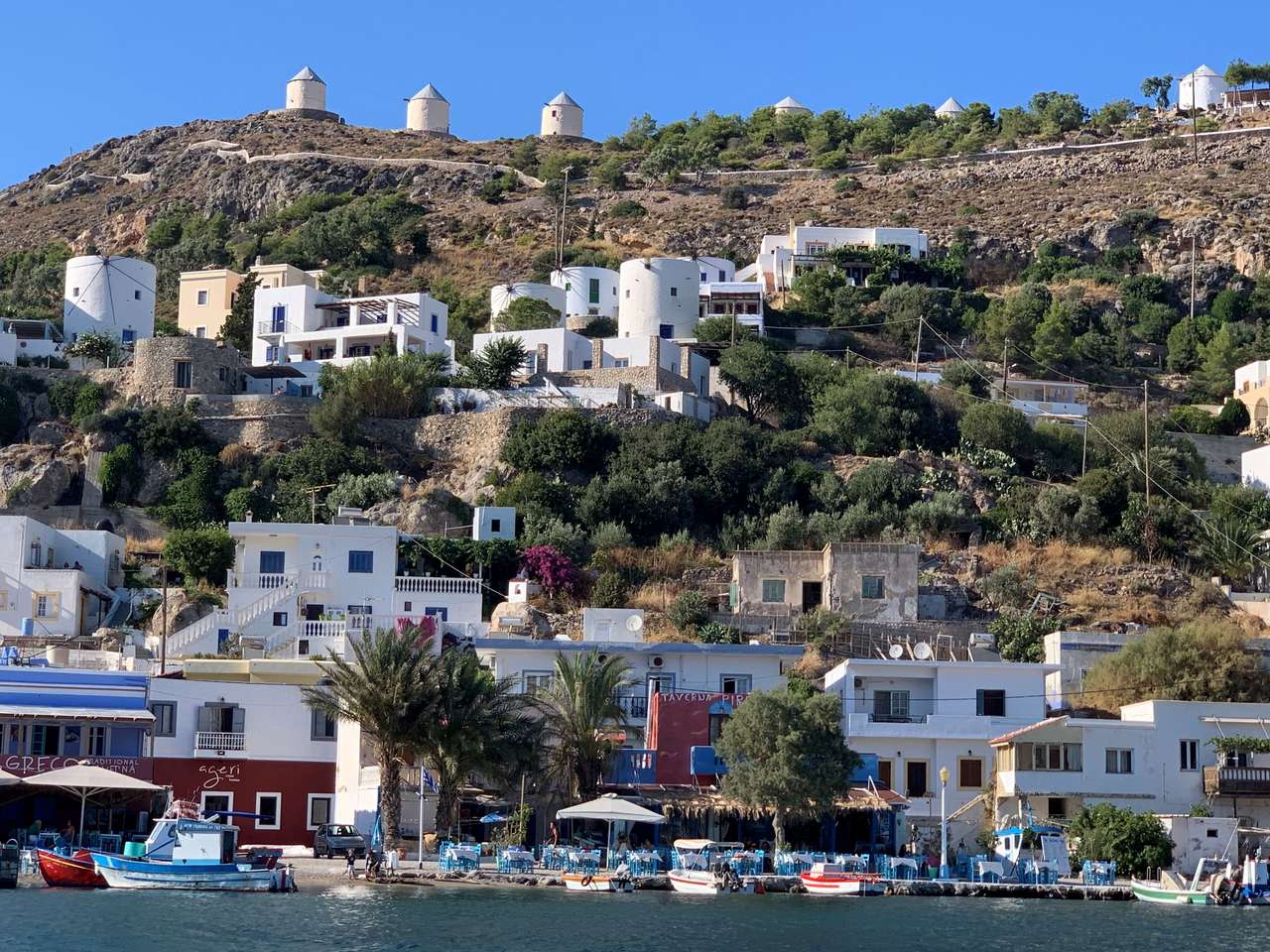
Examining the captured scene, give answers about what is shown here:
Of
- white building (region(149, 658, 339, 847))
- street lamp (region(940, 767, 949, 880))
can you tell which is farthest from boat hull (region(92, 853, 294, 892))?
street lamp (region(940, 767, 949, 880))

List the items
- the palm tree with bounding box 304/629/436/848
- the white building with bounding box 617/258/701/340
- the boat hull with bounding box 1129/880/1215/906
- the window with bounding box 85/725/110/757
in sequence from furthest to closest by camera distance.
Answer: the white building with bounding box 617/258/701/340, the window with bounding box 85/725/110/757, the palm tree with bounding box 304/629/436/848, the boat hull with bounding box 1129/880/1215/906

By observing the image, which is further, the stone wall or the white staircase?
the stone wall

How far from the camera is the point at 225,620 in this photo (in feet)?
201

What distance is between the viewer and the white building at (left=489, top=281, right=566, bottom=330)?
317 ft

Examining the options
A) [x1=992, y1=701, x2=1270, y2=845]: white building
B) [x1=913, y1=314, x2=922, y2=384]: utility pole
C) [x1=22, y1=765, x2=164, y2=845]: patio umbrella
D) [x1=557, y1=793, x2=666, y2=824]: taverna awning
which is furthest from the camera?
[x1=913, y1=314, x2=922, y2=384]: utility pole

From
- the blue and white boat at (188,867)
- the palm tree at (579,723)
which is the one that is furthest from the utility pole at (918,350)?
the blue and white boat at (188,867)

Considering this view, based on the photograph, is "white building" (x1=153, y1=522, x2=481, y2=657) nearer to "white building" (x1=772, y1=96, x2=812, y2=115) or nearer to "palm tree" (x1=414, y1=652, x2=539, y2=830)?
"palm tree" (x1=414, y1=652, x2=539, y2=830)

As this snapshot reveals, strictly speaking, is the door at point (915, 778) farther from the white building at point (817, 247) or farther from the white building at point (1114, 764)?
the white building at point (817, 247)

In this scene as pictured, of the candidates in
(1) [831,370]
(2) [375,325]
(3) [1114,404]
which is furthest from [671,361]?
(3) [1114,404]

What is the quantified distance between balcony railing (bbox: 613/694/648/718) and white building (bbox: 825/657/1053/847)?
16.7 ft

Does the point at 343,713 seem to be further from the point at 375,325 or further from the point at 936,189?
the point at 936,189

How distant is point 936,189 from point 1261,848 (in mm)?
77699

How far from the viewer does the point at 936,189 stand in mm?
122938

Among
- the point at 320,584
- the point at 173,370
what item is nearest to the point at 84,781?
the point at 320,584
